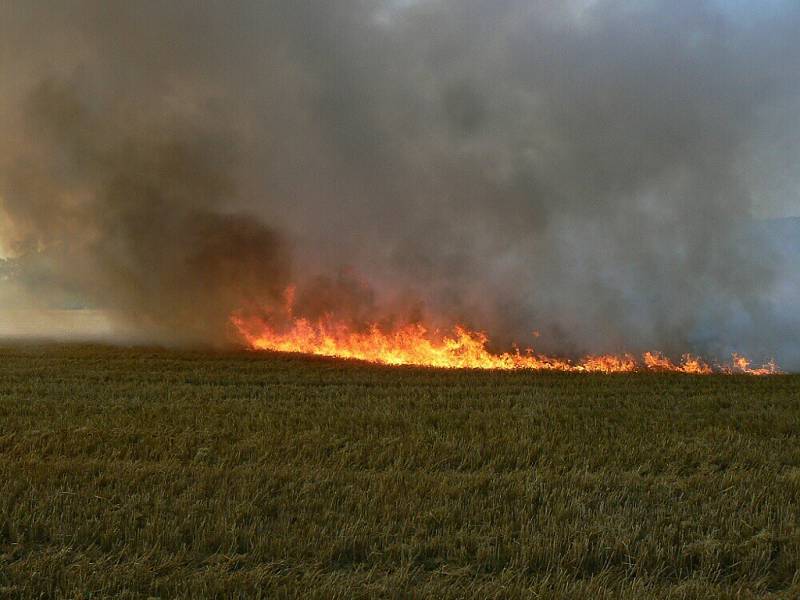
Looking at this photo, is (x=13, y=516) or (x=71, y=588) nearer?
(x=71, y=588)

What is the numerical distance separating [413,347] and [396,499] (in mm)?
21601

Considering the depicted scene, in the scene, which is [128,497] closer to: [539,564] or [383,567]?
[383,567]

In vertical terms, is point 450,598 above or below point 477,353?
below

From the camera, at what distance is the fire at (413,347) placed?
25.4 meters

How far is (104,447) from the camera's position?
839cm

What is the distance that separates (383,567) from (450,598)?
0.73m

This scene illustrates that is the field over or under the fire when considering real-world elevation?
under

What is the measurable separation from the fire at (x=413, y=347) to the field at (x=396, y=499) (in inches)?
522

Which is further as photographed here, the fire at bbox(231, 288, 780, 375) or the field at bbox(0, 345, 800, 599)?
the fire at bbox(231, 288, 780, 375)

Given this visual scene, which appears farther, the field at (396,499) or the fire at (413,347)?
the fire at (413,347)

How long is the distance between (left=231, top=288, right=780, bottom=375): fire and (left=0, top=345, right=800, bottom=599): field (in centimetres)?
1326

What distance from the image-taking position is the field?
4461mm

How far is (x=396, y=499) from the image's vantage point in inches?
244

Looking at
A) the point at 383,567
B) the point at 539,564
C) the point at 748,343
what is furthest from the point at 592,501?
the point at 748,343
